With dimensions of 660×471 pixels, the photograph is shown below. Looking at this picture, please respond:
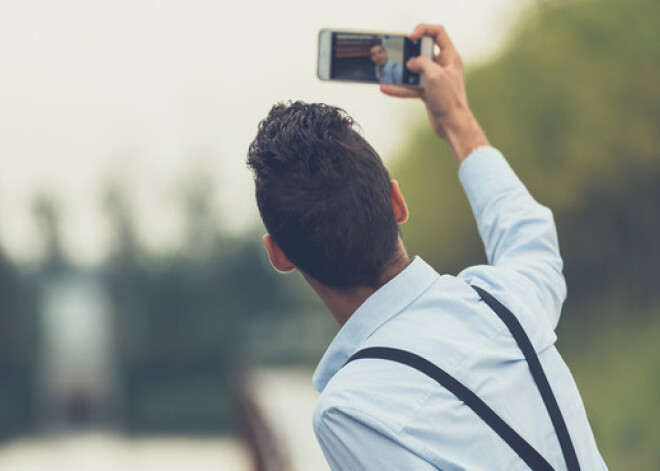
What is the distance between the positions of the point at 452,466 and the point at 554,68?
17.5m

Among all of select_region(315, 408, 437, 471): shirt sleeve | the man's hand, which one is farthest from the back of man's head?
the man's hand

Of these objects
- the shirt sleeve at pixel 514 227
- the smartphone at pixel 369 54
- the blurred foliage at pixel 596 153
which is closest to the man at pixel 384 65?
the smartphone at pixel 369 54

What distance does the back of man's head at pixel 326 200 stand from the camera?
5.01 ft

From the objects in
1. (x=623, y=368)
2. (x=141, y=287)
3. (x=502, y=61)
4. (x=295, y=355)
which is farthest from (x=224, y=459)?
(x=623, y=368)

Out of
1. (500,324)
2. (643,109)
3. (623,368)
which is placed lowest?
(623,368)

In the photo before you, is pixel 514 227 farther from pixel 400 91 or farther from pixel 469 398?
pixel 469 398

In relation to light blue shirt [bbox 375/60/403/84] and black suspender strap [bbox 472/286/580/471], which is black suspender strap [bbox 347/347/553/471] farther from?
light blue shirt [bbox 375/60/403/84]

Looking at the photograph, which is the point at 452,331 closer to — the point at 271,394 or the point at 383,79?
the point at 383,79

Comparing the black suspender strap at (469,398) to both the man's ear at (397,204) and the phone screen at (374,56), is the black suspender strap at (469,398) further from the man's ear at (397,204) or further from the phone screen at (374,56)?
the phone screen at (374,56)

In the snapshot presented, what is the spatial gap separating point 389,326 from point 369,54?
2.38 feet

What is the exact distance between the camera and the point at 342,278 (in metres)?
1.55

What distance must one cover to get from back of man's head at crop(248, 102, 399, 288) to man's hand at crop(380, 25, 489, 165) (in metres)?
0.45

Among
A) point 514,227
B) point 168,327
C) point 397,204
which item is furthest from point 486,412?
point 168,327

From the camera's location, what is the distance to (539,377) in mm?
1523
